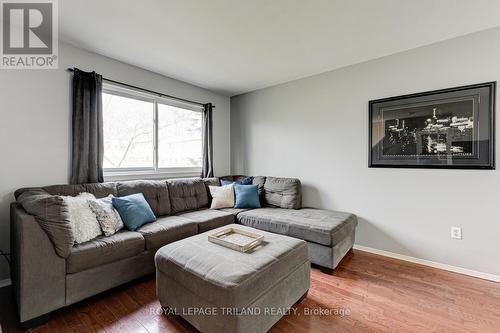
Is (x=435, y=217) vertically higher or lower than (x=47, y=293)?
higher

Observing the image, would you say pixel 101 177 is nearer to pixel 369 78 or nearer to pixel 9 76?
pixel 9 76

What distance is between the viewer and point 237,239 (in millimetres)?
1849

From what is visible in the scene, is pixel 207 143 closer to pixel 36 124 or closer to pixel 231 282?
pixel 36 124

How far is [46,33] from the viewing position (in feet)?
7.43

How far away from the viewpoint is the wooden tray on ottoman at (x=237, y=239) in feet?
5.56

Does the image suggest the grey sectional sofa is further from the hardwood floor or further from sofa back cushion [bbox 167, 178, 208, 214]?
the hardwood floor

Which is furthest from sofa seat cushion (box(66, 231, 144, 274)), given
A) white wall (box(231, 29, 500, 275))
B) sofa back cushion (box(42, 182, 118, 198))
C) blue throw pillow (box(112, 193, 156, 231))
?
white wall (box(231, 29, 500, 275))

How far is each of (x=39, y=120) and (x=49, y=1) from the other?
44.1 inches

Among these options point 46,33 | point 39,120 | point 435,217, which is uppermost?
point 46,33

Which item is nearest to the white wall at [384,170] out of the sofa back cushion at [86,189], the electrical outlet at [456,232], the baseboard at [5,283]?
the electrical outlet at [456,232]

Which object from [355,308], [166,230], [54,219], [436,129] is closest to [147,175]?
[166,230]

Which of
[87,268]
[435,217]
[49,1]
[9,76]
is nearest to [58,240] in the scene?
[87,268]

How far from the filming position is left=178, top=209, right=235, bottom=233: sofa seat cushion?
267 centimetres

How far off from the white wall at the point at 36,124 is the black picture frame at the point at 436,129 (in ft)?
11.4
